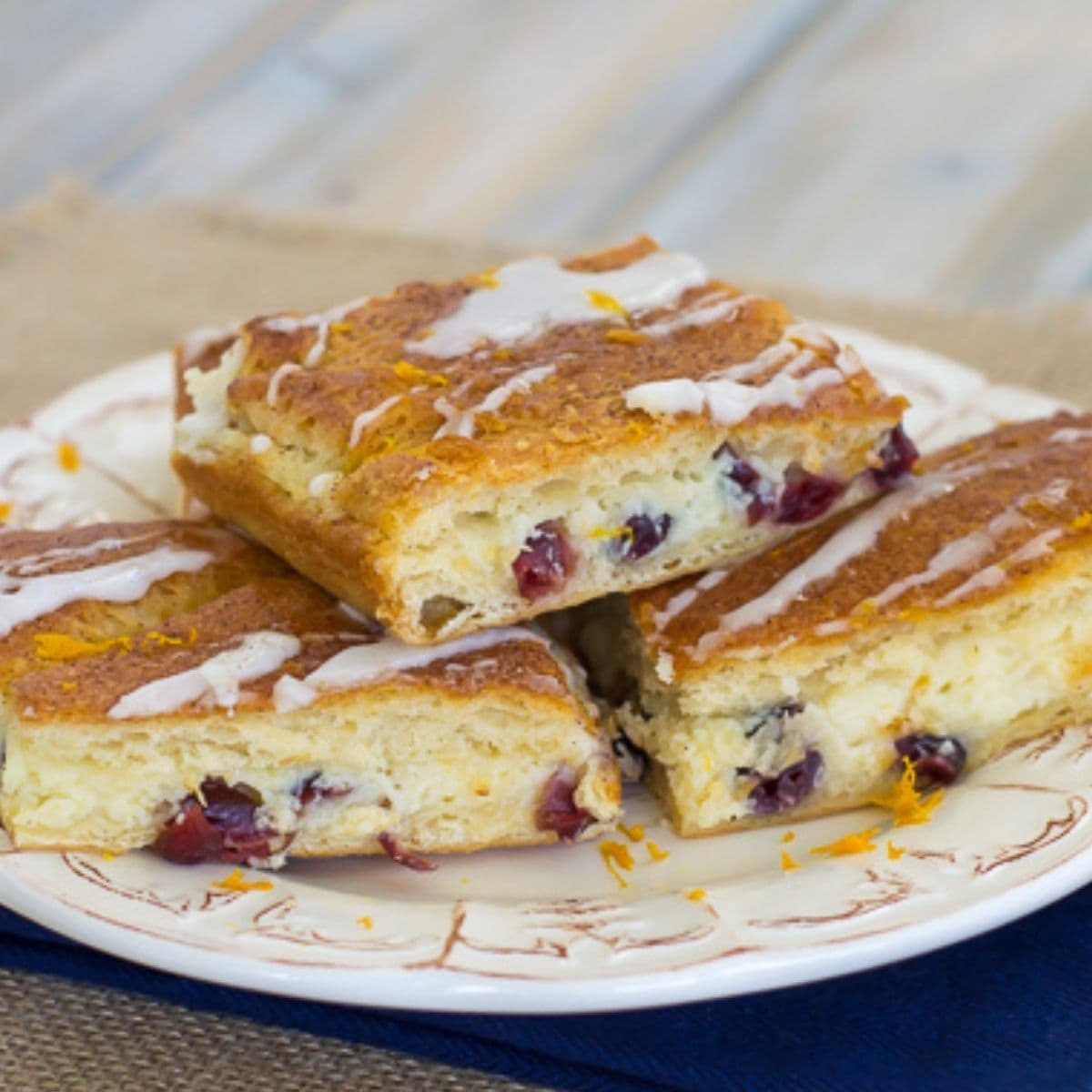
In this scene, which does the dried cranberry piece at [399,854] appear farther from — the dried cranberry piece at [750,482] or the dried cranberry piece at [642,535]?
the dried cranberry piece at [750,482]

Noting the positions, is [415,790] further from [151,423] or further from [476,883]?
[151,423]

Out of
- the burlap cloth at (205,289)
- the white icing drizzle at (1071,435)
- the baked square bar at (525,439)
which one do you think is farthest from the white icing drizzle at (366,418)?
the burlap cloth at (205,289)

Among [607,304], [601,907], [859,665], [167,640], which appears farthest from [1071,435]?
[167,640]

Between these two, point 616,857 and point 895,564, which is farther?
point 895,564

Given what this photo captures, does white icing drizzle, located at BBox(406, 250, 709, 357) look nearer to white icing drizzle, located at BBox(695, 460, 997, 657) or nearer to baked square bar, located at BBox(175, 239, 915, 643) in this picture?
baked square bar, located at BBox(175, 239, 915, 643)

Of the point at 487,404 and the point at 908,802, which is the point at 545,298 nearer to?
the point at 487,404

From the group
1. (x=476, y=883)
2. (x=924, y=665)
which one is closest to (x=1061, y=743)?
(x=924, y=665)
